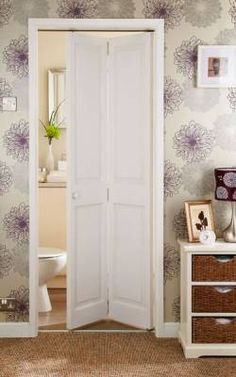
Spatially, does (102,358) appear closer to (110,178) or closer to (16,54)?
(110,178)

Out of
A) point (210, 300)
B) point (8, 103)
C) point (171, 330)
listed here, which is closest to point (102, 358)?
point (171, 330)

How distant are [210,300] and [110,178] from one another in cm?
124

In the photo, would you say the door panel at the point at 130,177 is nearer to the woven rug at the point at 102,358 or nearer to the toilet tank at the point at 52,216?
the woven rug at the point at 102,358

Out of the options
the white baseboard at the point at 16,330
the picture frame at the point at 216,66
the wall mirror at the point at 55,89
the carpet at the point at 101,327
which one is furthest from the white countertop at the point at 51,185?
the picture frame at the point at 216,66

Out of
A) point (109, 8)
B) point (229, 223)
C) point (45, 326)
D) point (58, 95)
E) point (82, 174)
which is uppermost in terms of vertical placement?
point (109, 8)

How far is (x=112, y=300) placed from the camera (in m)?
4.88

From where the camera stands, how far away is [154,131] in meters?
4.42

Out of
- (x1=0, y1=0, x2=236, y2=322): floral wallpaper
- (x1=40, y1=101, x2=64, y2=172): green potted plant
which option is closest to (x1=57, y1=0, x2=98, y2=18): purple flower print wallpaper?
Answer: (x1=0, y1=0, x2=236, y2=322): floral wallpaper

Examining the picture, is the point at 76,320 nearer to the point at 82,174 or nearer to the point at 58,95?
the point at 82,174

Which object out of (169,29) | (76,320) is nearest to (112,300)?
(76,320)

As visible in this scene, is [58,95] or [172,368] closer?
[172,368]

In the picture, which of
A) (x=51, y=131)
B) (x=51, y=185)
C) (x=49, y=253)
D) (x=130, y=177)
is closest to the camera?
(x=130, y=177)

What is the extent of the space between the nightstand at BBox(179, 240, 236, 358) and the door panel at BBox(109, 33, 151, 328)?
61 centimetres

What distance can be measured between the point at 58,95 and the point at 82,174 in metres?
1.93
